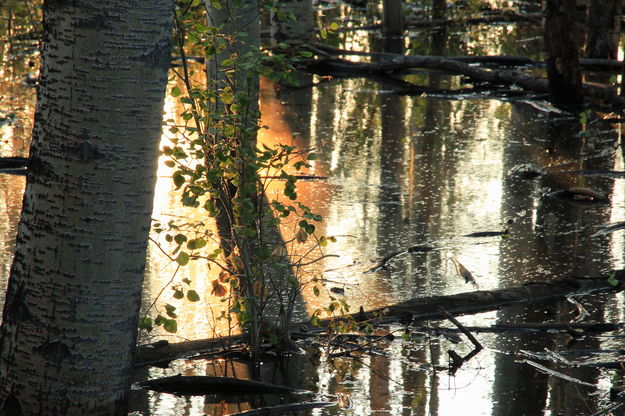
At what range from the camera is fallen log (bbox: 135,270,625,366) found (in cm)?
409

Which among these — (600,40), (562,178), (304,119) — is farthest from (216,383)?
(600,40)

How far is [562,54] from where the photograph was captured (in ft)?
34.0

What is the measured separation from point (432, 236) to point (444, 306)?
4.73 ft

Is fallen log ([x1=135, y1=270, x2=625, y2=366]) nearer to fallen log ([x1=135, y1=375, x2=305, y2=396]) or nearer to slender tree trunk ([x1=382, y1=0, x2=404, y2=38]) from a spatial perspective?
fallen log ([x1=135, y1=375, x2=305, y2=396])

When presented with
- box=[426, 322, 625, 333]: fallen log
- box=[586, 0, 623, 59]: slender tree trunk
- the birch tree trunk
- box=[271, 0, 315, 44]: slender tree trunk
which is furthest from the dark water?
box=[271, 0, 315, 44]: slender tree trunk

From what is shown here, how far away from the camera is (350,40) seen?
1733 cm

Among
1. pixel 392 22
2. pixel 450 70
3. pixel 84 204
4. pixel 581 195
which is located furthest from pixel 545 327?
pixel 392 22

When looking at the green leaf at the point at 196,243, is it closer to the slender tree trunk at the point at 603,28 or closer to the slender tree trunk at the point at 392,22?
the slender tree trunk at the point at 603,28

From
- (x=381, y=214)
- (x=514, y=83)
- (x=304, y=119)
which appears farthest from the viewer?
(x=514, y=83)

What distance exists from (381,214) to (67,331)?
3.77 metres

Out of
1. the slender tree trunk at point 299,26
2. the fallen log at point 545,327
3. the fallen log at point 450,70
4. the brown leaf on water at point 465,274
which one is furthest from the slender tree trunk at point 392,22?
Result: the fallen log at point 545,327

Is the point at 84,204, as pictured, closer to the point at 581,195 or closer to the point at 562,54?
the point at 581,195

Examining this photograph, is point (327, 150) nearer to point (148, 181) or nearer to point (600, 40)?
point (148, 181)

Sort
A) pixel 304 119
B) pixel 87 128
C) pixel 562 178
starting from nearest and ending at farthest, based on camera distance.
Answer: pixel 87 128 → pixel 562 178 → pixel 304 119
